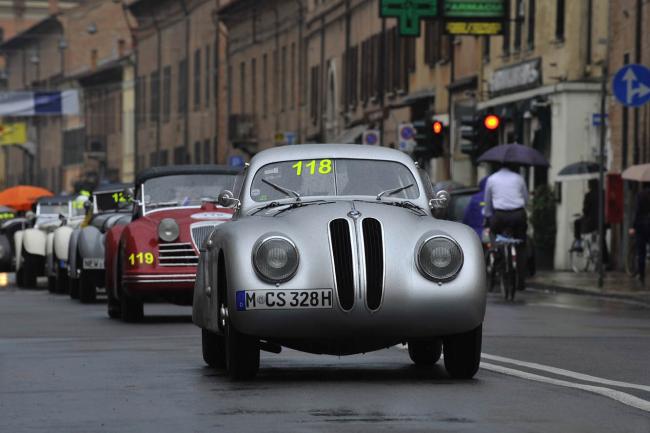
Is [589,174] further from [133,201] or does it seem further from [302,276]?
[302,276]

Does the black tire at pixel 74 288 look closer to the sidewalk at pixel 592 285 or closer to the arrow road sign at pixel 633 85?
the sidewalk at pixel 592 285

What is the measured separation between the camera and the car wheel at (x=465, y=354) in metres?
12.7

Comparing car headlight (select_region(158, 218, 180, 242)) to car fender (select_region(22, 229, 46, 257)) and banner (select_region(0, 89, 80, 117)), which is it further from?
banner (select_region(0, 89, 80, 117))

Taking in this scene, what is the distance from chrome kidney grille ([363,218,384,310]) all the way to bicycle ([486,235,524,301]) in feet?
45.7

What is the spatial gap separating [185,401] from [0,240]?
26993 millimetres

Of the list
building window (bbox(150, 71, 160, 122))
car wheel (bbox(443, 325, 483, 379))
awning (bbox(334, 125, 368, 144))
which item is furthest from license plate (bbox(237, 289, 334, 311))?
building window (bbox(150, 71, 160, 122))

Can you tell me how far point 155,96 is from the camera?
101 meters

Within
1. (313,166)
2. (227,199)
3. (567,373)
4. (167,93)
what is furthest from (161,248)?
(167,93)

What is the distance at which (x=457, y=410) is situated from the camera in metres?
10.7

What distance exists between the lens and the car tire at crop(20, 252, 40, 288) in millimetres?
34750

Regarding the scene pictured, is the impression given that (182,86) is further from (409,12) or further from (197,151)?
(409,12)

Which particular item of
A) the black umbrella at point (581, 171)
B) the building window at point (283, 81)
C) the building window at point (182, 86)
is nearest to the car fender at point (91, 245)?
the black umbrella at point (581, 171)

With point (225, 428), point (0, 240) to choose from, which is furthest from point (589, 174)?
point (225, 428)

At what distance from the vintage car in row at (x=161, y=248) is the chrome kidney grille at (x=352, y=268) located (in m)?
8.26
